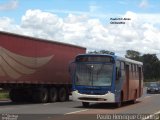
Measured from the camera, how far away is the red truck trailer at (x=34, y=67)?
91.0ft

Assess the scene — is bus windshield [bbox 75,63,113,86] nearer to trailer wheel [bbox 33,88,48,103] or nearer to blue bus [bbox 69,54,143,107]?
blue bus [bbox 69,54,143,107]

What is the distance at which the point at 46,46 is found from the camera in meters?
32.1

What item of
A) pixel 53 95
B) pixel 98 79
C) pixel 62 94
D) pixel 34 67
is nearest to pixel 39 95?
pixel 34 67

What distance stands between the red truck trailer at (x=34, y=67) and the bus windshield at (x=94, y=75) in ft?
14.1

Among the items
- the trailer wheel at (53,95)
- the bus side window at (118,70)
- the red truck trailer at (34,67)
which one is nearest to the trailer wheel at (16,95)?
the red truck trailer at (34,67)

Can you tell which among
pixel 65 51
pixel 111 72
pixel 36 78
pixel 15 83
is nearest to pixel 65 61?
pixel 65 51

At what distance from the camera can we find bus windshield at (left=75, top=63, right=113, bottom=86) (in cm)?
2575

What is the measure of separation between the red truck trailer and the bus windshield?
170 inches

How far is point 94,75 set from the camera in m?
25.9

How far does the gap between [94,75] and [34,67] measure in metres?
6.07

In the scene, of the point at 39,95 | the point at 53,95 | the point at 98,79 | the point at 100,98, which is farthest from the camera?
the point at 53,95

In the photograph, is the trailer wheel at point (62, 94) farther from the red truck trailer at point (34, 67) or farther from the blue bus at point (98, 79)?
the blue bus at point (98, 79)

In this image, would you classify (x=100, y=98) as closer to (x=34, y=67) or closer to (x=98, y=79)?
(x=98, y=79)

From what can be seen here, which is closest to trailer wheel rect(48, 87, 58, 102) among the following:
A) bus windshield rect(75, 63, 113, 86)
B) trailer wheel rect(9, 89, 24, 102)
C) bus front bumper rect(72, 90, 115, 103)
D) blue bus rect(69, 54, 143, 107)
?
trailer wheel rect(9, 89, 24, 102)
